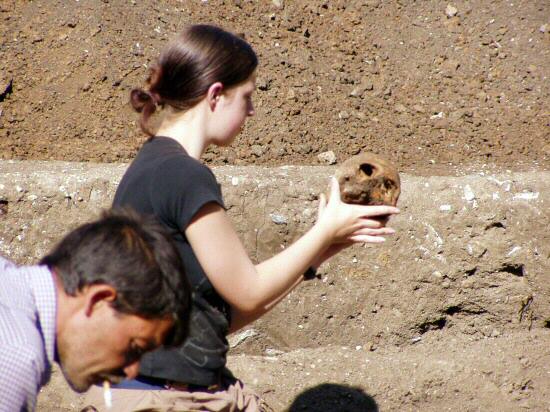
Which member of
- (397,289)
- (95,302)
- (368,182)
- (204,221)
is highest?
(95,302)

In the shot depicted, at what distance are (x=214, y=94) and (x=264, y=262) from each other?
0.53 m

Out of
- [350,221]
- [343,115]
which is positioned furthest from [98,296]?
[343,115]

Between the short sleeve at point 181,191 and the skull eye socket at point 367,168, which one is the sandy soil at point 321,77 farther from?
the short sleeve at point 181,191

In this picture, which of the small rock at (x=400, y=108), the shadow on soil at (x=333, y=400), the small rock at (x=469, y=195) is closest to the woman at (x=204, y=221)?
the shadow on soil at (x=333, y=400)

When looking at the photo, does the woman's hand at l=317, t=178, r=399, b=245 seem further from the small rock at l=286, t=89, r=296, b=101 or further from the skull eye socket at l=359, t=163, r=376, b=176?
the small rock at l=286, t=89, r=296, b=101

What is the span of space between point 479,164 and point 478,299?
1.09m

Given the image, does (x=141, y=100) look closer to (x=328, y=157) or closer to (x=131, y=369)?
(x=131, y=369)

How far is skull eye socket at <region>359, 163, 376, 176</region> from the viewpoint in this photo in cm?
338

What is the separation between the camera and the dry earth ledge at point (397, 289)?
5008 mm

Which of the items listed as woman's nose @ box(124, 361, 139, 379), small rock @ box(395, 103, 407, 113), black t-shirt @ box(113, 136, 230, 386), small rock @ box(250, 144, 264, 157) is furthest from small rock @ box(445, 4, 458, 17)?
woman's nose @ box(124, 361, 139, 379)

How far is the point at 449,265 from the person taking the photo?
5184mm

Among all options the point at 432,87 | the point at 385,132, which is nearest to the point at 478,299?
the point at 385,132

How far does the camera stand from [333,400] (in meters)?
4.97

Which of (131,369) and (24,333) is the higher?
(24,333)
